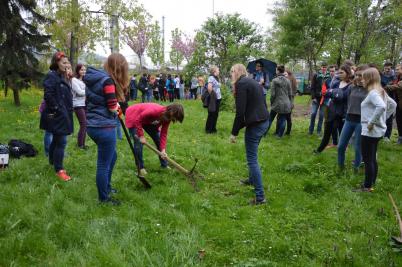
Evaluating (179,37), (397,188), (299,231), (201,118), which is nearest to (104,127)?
(299,231)

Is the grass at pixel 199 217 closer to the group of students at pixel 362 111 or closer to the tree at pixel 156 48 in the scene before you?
the group of students at pixel 362 111

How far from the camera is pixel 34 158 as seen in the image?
7.02 metres

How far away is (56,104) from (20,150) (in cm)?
208

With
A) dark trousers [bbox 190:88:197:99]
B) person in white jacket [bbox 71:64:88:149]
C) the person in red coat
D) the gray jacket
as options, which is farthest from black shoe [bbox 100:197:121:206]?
dark trousers [bbox 190:88:197:99]

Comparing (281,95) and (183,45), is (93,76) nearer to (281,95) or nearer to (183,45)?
(281,95)

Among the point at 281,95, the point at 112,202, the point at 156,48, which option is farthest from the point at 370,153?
the point at 156,48

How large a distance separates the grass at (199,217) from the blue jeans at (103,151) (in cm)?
28

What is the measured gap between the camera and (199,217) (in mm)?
4699

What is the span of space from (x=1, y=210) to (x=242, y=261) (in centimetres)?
288

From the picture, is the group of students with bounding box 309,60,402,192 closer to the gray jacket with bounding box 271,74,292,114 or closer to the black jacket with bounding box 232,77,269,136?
the gray jacket with bounding box 271,74,292,114

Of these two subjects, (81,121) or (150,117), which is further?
(81,121)

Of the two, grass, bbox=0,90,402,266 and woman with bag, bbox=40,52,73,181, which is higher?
woman with bag, bbox=40,52,73,181

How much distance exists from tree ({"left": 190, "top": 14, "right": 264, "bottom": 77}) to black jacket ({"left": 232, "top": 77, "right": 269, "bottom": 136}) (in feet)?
53.0

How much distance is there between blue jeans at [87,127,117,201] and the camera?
4.54 meters
